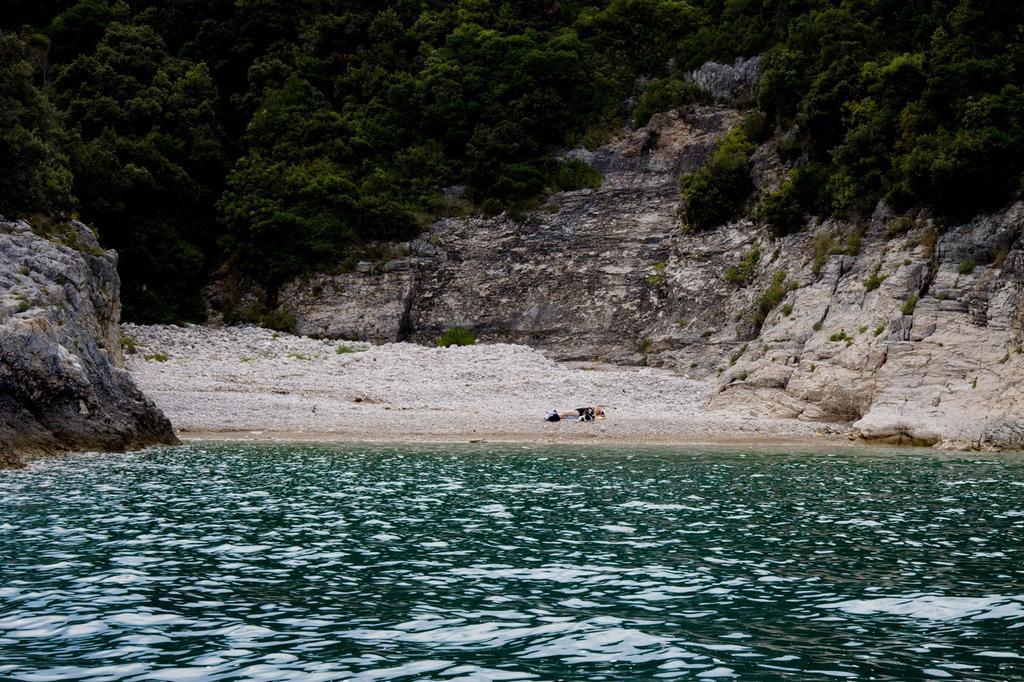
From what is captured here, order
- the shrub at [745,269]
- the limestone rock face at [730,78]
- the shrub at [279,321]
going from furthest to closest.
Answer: the limestone rock face at [730,78] < the shrub at [279,321] < the shrub at [745,269]

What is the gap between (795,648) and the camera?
27.7ft

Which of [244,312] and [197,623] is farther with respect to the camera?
[244,312]

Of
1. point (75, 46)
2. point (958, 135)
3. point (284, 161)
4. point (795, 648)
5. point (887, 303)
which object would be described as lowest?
point (795, 648)

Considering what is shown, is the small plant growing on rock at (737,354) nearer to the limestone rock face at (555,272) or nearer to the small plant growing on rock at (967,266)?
the limestone rock face at (555,272)

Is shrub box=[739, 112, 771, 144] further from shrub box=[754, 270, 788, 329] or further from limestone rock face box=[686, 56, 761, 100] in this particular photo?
shrub box=[754, 270, 788, 329]

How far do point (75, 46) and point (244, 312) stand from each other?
965 inches

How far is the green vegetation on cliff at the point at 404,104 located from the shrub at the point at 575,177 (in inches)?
5.5

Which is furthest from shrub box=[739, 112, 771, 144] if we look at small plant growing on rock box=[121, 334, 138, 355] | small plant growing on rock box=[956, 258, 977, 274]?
small plant growing on rock box=[121, 334, 138, 355]

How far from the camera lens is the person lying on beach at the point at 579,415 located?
1288 inches

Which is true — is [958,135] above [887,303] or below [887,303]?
above

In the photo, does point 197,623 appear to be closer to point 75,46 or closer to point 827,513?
point 827,513

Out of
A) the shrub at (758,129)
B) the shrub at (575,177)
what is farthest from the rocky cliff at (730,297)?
the shrub at (758,129)

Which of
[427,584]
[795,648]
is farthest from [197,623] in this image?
[795,648]

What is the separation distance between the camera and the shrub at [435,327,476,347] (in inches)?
1892
